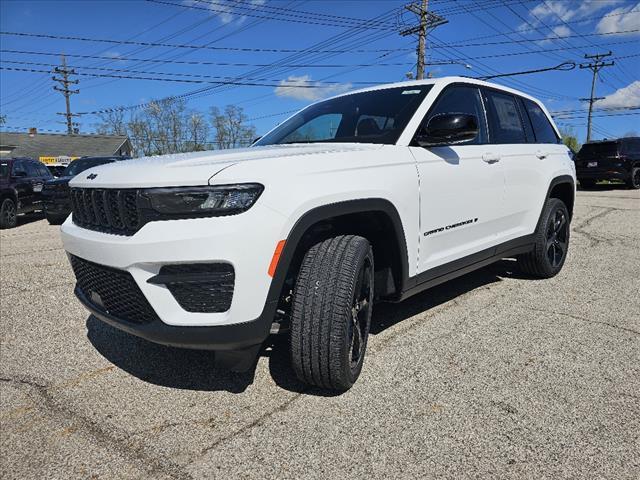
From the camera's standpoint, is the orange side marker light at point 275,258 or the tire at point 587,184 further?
the tire at point 587,184

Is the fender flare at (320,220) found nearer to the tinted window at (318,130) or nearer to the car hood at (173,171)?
the car hood at (173,171)

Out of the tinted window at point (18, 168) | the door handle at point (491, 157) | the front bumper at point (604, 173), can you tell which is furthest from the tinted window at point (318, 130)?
the front bumper at point (604, 173)

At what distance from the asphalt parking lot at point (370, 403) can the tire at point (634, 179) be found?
589 inches

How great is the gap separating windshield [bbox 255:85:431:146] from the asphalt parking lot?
1.44 meters

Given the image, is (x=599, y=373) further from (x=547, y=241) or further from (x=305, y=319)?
(x=547, y=241)

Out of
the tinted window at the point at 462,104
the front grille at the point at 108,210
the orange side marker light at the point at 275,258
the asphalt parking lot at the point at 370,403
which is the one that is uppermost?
the tinted window at the point at 462,104

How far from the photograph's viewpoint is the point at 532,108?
4.83 m

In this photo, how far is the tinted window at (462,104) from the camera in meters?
3.41

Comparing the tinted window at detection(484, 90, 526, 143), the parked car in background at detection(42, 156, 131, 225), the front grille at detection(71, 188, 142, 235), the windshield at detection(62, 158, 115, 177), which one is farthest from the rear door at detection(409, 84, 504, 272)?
the windshield at detection(62, 158, 115, 177)

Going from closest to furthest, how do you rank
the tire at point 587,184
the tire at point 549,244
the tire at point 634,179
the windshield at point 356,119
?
the windshield at point 356,119 → the tire at point 549,244 → the tire at point 634,179 → the tire at point 587,184

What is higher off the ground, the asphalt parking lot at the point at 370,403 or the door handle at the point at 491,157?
the door handle at the point at 491,157

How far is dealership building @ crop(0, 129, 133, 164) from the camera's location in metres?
50.5

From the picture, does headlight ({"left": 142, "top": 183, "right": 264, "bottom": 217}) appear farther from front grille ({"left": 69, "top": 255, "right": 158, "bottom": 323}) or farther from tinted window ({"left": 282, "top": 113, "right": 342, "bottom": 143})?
tinted window ({"left": 282, "top": 113, "right": 342, "bottom": 143})

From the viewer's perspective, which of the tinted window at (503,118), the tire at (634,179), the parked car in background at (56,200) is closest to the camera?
the tinted window at (503,118)
